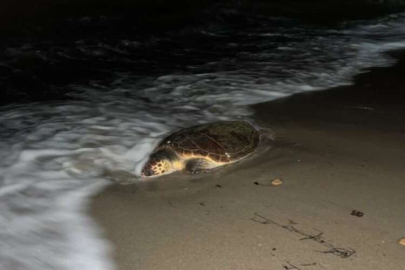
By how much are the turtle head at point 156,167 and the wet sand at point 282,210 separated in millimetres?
82

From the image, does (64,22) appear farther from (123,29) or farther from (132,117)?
(132,117)

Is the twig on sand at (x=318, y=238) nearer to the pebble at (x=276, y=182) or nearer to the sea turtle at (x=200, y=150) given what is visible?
the pebble at (x=276, y=182)

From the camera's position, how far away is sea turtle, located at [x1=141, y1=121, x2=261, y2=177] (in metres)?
3.39

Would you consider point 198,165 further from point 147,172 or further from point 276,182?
point 276,182

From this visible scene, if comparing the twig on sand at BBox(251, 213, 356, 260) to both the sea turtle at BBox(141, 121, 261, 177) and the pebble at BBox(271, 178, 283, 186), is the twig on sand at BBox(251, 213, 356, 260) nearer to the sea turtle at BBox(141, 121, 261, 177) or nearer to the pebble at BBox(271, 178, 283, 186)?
the pebble at BBox(271, 178, 283, 186)

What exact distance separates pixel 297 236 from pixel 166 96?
3.45 m

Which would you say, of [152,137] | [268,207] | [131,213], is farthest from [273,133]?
[131,213]

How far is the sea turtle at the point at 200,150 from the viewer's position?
11.1 feet

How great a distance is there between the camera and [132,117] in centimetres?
469

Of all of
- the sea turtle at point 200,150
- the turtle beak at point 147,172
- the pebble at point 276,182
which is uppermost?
the sea turtle at point 200,150

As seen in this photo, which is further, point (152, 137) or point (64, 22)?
point (64, 22)

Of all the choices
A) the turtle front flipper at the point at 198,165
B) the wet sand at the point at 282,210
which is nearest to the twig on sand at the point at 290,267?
the wet sand at the point at 282,210

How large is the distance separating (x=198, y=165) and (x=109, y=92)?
279 centimetres

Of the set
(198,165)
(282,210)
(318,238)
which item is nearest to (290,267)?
(318,238)
